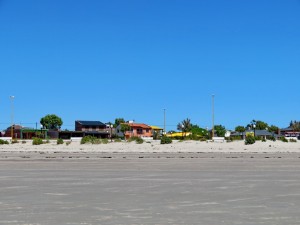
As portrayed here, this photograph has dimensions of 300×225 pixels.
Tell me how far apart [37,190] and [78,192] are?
121 centimetres

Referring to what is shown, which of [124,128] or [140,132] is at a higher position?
[124,128]

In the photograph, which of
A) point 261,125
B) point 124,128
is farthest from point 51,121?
point 261,125

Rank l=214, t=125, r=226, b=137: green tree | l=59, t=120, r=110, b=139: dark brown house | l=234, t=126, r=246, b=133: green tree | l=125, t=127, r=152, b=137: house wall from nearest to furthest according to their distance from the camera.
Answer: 1. l=59, t=120, r=110, b=139: dark brown house
2. l=125, t=127, r=152, b=137: house wall
3. l=214, t=125, r=226, b=137: green tree
4. l=234, t=126, r=246, b=133: green tree

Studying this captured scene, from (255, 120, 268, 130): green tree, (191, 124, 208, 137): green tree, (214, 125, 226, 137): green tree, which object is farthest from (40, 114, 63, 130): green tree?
(255, 120, 268, 130): green tree

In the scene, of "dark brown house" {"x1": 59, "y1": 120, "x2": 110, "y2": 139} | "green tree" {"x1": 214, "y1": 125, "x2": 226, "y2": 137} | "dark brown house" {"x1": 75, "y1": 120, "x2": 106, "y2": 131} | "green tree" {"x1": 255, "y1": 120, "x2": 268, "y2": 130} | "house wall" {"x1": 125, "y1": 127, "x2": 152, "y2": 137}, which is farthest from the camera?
"green tree" {"x1": 255, "y1": 120, "x2": 268, "y2": 130}

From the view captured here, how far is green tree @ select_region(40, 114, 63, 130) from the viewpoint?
127062 mm

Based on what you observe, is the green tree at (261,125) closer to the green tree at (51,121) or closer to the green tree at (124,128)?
the green tree at (124,128)

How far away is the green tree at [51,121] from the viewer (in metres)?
127

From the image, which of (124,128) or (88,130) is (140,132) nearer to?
(124,128)

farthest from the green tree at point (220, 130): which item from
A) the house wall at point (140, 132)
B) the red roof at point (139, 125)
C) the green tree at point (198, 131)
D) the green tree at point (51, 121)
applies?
the green tree at point (51, 121)

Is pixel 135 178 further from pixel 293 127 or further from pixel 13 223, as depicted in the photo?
pixel 293 127

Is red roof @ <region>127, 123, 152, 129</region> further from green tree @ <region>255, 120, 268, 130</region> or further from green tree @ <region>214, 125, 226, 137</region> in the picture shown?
green tree @ <region>255, 120, 268, 130</region>

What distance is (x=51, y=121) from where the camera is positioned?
127375 mm

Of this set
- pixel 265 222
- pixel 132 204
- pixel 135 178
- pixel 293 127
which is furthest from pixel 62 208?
pixel 293 127
